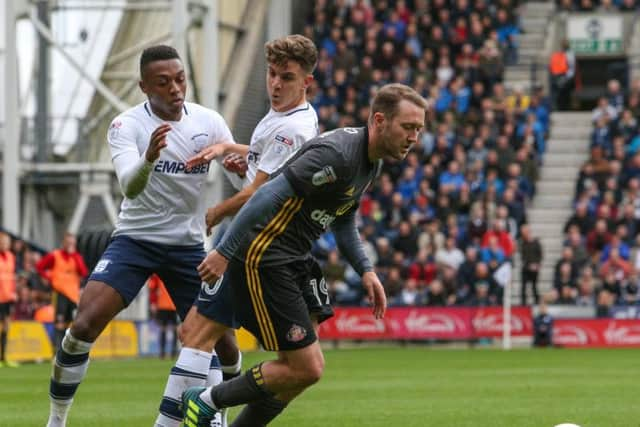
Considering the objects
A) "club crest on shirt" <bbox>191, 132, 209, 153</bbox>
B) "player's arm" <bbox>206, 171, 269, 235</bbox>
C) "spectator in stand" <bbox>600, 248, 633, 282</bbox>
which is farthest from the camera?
"spectator in stand" <bbox>600, 248, 633, 282</bbox>

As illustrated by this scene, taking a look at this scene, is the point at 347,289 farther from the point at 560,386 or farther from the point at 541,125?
the point at 560,386

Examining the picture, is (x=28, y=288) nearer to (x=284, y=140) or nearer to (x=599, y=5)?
(x=599, y=5)

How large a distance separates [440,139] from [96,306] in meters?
23.3

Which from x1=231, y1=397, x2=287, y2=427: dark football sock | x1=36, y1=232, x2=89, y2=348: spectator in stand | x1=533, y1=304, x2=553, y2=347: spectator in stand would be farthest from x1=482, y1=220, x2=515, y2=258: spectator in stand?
x1=231, y1=397, x2=287, y2=427: dark football sock

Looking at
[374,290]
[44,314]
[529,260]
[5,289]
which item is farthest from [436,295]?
[374,290]

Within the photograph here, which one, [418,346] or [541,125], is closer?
[418,346]

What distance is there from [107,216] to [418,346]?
6692 mm

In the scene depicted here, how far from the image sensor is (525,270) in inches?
1147

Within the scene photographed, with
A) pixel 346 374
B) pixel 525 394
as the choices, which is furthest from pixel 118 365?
pixel 525 394

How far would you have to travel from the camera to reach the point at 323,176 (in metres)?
Result: 7.81

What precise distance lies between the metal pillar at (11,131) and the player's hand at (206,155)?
64.9ft

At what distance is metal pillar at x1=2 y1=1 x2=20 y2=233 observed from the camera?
92.6ft

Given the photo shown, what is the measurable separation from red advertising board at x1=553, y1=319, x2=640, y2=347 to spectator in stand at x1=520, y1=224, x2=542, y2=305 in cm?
112

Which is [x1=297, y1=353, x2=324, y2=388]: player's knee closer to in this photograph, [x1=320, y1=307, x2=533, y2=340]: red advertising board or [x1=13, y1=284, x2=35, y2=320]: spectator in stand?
[x1=13, y1=284, x2=35, y2=320]: spectator in stand
